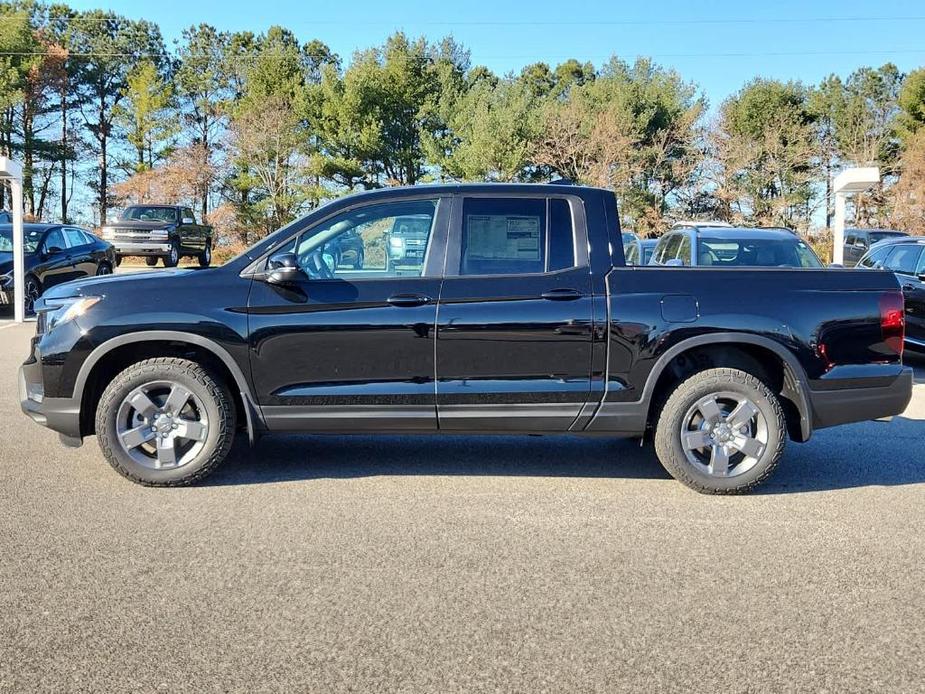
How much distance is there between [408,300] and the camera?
198 inches

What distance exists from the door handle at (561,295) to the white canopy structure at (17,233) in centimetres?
1204

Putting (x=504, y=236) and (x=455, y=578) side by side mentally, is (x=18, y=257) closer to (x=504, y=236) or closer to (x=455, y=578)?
(x=504, y=236)

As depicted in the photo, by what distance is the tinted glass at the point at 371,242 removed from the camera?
5172mm

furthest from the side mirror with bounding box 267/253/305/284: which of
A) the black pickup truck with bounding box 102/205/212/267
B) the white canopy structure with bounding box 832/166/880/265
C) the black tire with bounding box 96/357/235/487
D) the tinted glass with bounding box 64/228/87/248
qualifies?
the black pickup truck with bounding box 102/205/212/267

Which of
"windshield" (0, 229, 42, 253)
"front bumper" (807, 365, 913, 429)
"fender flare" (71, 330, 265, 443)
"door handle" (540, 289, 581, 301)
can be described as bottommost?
"front bumper" (807, 365, 913, 429)

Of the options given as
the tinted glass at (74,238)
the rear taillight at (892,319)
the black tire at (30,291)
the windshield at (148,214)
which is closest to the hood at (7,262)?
the black tire at (30,291)

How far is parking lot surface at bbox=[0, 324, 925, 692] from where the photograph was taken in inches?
119

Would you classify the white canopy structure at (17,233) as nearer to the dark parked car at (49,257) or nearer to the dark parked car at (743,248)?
the dark parked car at (49,257)

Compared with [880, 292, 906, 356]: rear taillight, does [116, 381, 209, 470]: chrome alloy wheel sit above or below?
below

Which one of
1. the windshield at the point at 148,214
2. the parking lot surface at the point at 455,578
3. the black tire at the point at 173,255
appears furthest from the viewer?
the windshield at the point at 148,214

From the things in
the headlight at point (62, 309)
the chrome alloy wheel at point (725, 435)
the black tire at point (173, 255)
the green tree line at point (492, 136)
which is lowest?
the chrome alloy wheel at point (725, 435)

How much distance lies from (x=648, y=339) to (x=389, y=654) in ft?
8.76

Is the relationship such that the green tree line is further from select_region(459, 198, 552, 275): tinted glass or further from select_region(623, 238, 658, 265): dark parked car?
select_region(459, 198, 552, 275): tinted glass

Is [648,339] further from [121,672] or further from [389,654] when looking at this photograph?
[121,672]
